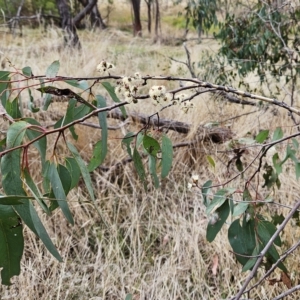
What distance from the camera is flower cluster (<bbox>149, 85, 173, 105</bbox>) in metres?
0.51

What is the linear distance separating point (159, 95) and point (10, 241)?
25 cm

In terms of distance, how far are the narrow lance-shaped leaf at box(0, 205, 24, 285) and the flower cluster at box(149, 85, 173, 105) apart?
0.74ft

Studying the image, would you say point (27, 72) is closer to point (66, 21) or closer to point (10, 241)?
point (10, 241)

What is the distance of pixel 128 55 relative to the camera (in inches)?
150

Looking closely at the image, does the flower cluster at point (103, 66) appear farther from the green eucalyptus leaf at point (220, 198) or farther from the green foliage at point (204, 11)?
the green foliage at point (204, 11)

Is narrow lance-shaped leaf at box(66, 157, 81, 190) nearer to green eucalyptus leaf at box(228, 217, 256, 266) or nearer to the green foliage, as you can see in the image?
green eucalyptus leaf at box(228, 217, 256, 266)

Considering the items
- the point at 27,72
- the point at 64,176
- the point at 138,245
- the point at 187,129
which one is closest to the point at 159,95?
the point at 64,176

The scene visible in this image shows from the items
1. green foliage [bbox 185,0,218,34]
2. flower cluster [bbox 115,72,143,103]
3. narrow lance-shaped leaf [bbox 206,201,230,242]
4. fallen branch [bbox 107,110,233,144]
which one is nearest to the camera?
flower cluster [bbox 115,72,143,103]

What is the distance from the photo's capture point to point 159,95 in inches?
20.4

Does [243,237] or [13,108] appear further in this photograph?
[243,237]

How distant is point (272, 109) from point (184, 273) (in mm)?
985

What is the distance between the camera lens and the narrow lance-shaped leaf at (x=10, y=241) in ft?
1.38

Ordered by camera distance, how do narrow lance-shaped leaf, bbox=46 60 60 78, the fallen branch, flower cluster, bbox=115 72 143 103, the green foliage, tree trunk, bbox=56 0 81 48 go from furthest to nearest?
tree trunk, bbox=56 0 81 48 → the green foliage → the fallen branch → narrow lance-shaped leaf, bbox=46 60 60 78 → flower cluster, bbox=115 72 143 103

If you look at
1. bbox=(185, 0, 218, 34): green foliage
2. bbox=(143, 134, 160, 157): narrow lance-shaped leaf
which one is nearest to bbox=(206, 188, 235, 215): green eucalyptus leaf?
bbox=(143, 134, 160, 157): narrow lance-shaped leaf
